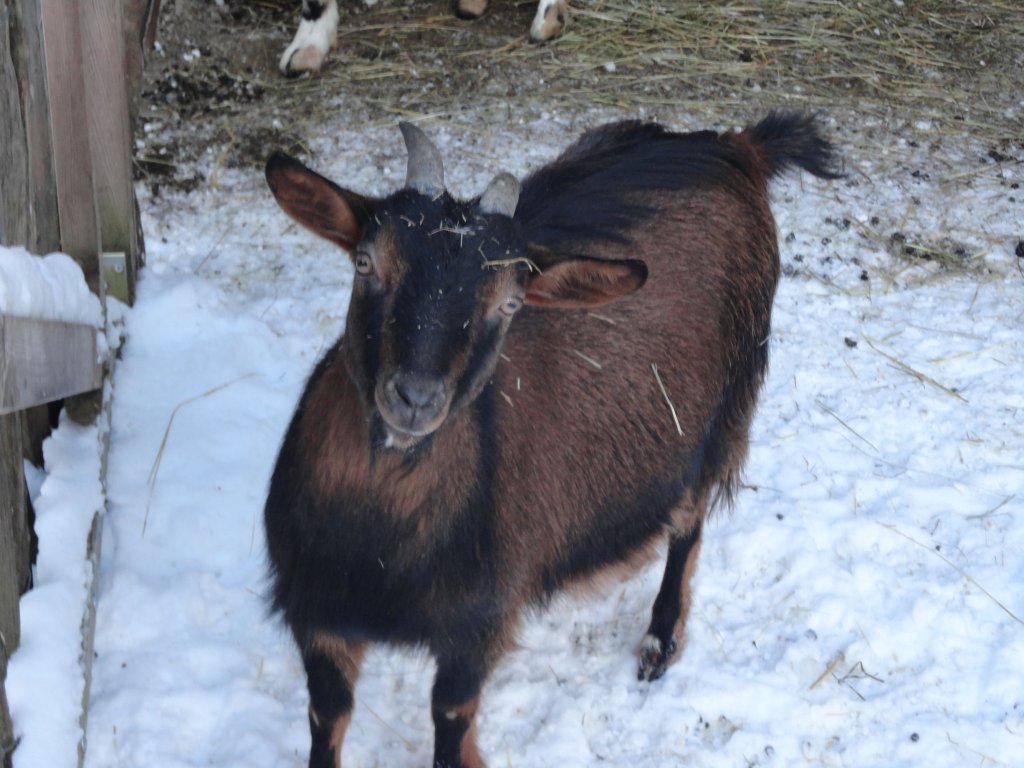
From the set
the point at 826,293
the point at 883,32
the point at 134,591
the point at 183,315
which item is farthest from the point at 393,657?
the point at 883,32

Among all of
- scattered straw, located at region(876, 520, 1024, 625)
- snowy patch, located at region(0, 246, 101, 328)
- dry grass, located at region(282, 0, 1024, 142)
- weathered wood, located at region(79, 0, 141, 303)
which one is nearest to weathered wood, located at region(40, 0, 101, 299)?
weathered wood, located at region(79, 0, 141, 303)

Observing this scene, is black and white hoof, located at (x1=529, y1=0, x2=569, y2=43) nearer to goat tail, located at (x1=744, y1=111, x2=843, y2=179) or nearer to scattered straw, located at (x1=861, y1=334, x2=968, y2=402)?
scattered straw, located at (x1=861, y1=334, x2=968, y2=402)

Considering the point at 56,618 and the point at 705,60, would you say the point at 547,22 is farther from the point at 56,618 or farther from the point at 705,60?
the point at 56,618

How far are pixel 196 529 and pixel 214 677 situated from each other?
1.81ft

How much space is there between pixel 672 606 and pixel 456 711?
0.96 m

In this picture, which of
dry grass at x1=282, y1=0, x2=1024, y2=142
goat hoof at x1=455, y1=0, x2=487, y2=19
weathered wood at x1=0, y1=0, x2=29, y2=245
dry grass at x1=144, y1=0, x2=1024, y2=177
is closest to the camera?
weathered wood at x1=0, y1=0, x2=29, y2=245

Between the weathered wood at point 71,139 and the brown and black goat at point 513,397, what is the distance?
1289 mm

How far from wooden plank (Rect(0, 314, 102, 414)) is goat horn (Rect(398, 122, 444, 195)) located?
36.7 inches

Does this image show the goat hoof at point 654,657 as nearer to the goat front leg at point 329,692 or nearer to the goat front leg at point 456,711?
the goat front leg at point 456,711

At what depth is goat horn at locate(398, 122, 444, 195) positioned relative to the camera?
8.70ft

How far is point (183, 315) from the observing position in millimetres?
Answer: 4434

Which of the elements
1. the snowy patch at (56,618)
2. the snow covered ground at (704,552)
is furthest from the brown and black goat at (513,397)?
the snowy patch at (56,618)

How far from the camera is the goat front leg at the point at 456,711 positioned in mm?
3014

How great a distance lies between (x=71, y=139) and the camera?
3705mm
